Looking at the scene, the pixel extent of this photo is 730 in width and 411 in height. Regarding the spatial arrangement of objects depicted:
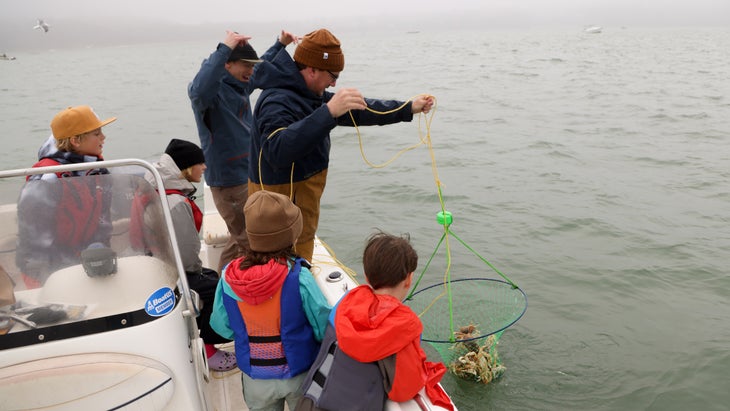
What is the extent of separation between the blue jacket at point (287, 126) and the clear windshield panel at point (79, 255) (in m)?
0.70

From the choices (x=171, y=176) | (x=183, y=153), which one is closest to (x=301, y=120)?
(x=171, y=176)

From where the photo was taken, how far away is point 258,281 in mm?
2096

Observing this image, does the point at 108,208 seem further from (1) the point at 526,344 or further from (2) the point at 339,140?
(2) the point at 339,140

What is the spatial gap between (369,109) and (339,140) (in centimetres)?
1221

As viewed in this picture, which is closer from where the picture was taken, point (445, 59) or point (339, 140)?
point (339, 140)

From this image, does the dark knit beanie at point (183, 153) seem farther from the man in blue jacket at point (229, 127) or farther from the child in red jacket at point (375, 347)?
the child in red jacket at point (375, 347)

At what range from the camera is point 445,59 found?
127ft

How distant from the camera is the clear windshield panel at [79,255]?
193cm

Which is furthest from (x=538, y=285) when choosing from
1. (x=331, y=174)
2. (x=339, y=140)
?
(x=339, y=140)

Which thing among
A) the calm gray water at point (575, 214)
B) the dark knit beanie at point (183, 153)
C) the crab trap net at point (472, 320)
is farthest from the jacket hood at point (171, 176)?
the calm gray water at point (575, 214)

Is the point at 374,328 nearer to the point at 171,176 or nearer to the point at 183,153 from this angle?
the point at 171,176

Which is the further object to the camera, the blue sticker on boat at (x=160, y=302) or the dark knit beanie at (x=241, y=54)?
the dark knit beanie at (x=241, y=54)

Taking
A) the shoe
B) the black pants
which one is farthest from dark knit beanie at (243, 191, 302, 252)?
the shoe

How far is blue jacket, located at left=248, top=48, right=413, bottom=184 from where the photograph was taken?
8.54 feet
